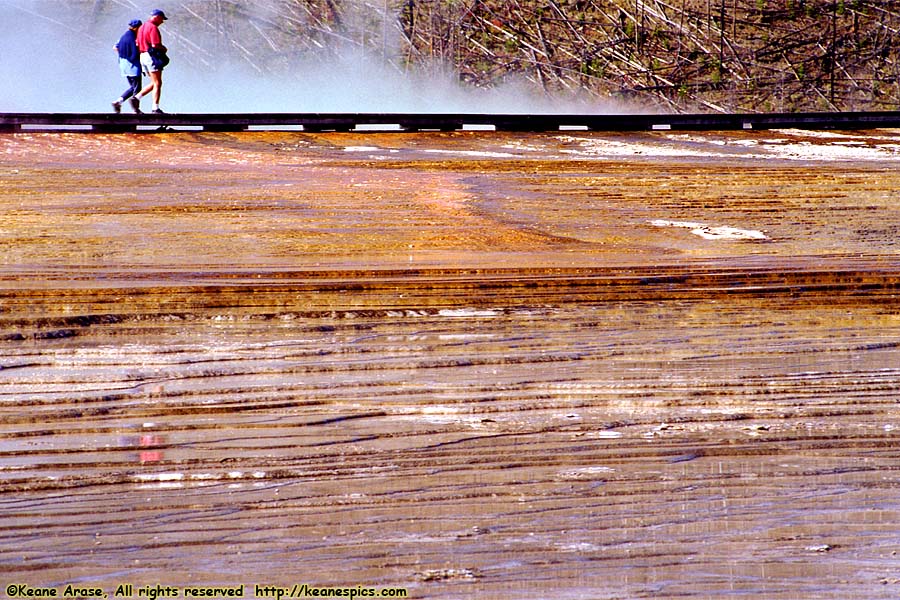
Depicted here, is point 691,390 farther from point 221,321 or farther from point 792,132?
point 792,132

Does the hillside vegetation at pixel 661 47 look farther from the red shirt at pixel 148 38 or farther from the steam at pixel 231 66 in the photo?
the red shirt at pixel 148 38

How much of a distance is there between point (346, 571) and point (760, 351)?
565 millimetres

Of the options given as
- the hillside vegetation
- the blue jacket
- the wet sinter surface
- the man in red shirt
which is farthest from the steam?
the wet sinter surface

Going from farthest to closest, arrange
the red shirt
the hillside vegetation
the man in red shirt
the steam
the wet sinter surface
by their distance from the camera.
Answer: the steam → the hillside vegetation → the red shirt → the man in red shirt → the wet sinter surface

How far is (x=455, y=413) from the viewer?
3.23 feet

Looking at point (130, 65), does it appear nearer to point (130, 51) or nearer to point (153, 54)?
point (130, 51)

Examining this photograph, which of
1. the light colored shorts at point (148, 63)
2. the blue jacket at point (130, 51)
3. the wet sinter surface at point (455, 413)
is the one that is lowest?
the wet sinter surface at point (455, 413)

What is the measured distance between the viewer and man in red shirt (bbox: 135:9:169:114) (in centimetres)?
789

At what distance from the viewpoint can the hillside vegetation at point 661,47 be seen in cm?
1448

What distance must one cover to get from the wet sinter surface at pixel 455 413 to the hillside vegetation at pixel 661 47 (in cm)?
1340

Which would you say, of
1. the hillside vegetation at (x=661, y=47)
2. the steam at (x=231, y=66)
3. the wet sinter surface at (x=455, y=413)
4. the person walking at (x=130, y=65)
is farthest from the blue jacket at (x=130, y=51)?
the hillside vegetation at (x=661, y=47)

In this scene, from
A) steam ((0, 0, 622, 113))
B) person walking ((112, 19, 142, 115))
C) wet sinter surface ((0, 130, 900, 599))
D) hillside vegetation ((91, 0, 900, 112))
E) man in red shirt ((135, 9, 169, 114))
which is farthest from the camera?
steam ((0, 0, 622, 113))

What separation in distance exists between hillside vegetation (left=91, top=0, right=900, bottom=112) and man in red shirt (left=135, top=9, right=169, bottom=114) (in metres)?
7.92

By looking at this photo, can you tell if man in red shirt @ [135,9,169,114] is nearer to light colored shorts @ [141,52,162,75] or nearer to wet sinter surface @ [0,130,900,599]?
light colored shorts @ [141,52,162,75]
